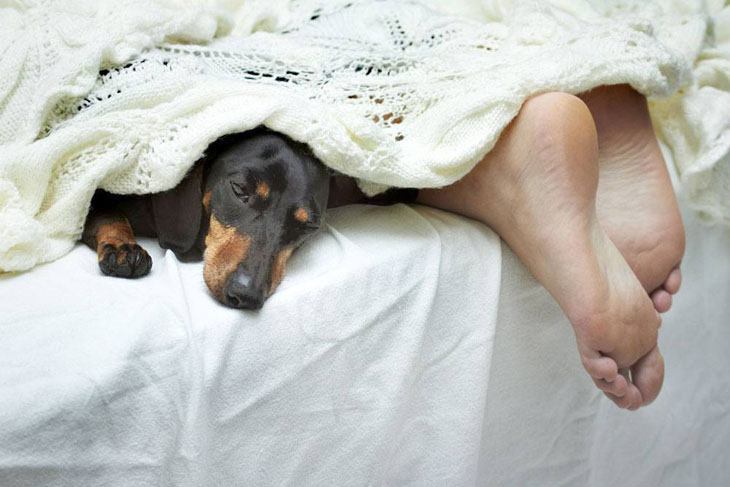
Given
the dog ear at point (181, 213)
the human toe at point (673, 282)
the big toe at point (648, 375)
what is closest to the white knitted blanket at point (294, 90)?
the dog ear at point (181, 213)

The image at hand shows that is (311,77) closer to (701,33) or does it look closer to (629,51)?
(629,51)

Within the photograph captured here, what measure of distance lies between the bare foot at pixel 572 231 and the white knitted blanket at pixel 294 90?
0.06 m

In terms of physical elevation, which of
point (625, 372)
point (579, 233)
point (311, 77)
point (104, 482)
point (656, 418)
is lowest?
point (656, 418)

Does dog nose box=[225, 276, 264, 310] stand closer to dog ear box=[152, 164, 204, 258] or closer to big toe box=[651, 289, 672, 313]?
dog ear box=[152, 164, 204, 258]

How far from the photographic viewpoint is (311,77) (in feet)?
4.84

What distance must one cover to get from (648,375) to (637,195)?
337 mm

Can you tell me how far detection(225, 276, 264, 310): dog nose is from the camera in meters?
1.12

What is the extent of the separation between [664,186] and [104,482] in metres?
1.09

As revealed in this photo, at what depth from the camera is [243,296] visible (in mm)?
1122

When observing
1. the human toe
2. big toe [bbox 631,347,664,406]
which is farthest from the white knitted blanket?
big toe [bbox 631,347,664,406]

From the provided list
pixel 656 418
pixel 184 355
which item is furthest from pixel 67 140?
pixel 656 418

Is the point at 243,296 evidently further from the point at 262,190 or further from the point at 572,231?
the point at 572,231

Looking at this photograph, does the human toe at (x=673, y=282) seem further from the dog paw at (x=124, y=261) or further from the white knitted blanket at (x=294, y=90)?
the dog paw at (x=124, y=261)

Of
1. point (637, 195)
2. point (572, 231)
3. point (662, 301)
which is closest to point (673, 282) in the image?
point (662, 301)
